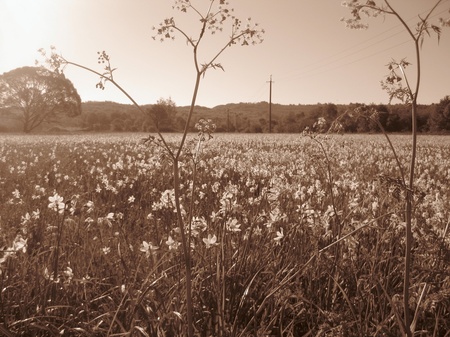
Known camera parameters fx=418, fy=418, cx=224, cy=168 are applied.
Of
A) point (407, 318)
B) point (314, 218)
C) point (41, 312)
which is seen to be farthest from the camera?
point (314, 218)

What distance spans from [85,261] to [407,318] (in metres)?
2.40

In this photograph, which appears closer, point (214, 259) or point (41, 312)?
point (41, 312)

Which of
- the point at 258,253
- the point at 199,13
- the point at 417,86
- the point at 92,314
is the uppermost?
the point at 199,13

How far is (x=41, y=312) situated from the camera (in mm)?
2566

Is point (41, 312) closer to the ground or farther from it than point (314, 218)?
closer to the ground

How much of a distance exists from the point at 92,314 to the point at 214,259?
99cm

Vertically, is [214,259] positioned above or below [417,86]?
below

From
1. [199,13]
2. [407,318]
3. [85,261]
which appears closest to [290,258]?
[407,318]

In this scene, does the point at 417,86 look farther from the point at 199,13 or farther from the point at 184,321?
the point at 184,321

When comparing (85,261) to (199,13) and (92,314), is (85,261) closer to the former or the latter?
(92,314)

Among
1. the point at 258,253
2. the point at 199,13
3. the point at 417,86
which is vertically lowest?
the point at 258,253

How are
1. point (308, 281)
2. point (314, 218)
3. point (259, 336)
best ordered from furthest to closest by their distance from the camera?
point (314, 218), point (308, 281), point (259, 336)

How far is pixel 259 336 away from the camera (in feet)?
7.30

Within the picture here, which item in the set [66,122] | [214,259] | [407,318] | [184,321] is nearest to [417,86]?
[407,318]
